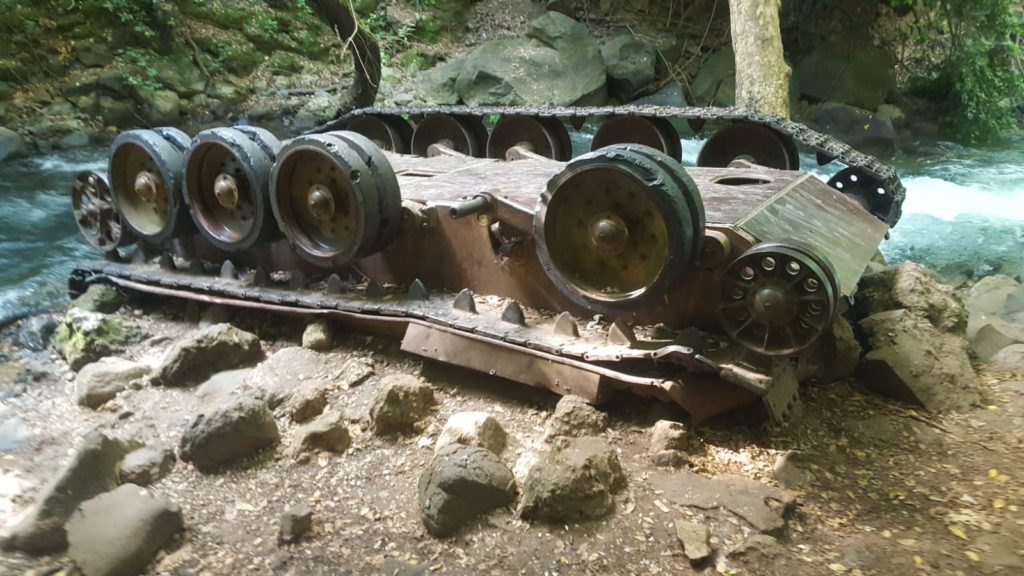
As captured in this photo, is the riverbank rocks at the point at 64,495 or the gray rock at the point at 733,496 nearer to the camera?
the riverbank rocks at the point at 64,495

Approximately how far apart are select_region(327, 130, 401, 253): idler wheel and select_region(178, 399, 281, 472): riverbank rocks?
1233mm

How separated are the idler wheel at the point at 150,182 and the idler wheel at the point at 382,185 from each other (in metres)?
1.39

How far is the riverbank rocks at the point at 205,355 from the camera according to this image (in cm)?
432

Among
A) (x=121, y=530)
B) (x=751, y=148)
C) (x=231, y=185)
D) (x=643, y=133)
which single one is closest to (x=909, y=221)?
(x=751, y=148)

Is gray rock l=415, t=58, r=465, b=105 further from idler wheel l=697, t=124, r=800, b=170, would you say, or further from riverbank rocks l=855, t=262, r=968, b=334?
riverbank rocks l=855, t=262, r=968, b=334

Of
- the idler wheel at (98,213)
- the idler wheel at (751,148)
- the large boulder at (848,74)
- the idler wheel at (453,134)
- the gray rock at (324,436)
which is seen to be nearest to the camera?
the gray rock at (324,436)

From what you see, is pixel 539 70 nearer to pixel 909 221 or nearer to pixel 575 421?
pixel 909 221

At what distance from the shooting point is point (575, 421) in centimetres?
349

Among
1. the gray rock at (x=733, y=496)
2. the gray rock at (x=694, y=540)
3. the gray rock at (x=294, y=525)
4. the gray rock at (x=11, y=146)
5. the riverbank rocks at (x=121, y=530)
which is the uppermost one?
the gray rock at (x=11, y=146)

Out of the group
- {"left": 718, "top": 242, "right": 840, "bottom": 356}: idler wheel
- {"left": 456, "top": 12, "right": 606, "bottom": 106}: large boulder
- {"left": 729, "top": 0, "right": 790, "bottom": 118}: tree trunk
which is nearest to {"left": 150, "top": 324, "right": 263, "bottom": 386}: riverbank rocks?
{"left": 718, "top": 242, "right": 840, "bottom": 356}: idler wheel

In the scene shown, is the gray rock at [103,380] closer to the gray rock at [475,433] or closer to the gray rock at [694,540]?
the gray rock at [475,433]

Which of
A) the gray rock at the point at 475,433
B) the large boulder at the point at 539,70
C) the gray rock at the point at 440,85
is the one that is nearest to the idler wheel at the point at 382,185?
the gray rock at the point at 475,433

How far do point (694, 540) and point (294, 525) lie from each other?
146 centimetres

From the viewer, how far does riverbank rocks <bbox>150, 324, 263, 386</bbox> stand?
4.32m
